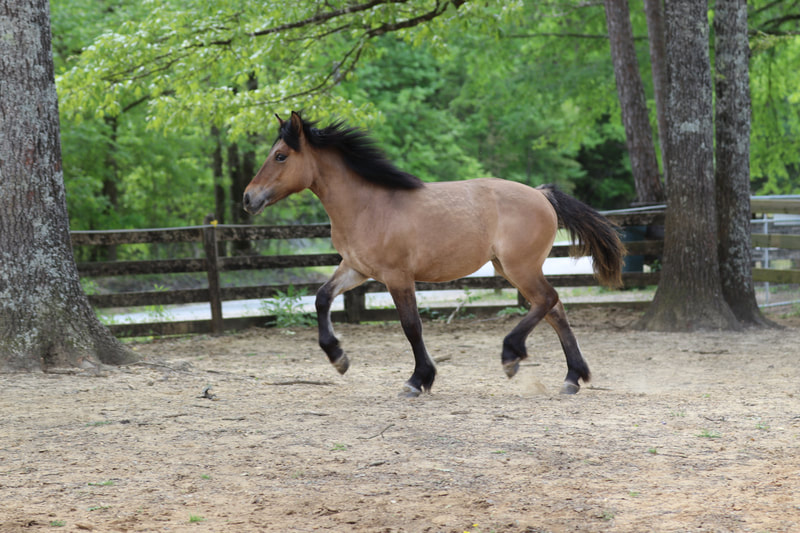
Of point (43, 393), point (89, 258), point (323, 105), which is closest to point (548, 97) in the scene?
point (323, 105)

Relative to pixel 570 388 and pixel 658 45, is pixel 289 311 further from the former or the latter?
pixel 658 45

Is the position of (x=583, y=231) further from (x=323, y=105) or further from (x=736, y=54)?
(x=323, y=105)

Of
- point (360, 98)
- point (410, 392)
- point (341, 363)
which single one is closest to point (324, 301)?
point (341, 363)

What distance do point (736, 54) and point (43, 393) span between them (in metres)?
8.79

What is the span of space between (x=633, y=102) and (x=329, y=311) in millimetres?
9988

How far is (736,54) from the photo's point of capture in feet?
31.8

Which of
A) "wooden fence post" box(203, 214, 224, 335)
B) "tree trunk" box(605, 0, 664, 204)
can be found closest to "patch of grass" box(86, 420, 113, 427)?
"wooden fence post" box(203, 214, 224, 335)

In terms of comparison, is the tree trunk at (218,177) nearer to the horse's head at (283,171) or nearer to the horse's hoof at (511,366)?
the horse's head at (283,171)

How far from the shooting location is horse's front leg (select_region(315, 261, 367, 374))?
6.02 metres

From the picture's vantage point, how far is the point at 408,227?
601 cm

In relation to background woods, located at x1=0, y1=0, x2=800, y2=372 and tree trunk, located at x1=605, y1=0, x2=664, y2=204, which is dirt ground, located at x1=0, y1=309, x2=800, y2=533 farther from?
tree trunk, located at x1=605, y1=0, x2=664, y2=204

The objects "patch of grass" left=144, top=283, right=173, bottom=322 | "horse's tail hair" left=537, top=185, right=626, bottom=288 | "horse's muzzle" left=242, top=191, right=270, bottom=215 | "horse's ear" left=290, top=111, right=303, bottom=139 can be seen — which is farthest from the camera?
"patch of grass" left=144, top=283, right=173, bottom=322

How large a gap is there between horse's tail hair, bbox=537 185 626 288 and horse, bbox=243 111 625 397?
0.44 metres

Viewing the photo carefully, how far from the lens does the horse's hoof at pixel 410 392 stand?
234 inches
